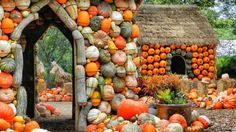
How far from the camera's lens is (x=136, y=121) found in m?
11.7

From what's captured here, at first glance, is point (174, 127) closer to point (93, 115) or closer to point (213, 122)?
point (93, 115)

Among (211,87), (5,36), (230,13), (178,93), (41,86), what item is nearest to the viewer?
(5,36)

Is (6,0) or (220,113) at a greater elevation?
(6,0)

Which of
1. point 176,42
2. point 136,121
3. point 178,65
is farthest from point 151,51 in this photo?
point 136,121

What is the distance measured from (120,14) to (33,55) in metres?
3.95

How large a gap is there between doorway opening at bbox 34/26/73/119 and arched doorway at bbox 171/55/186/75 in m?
4.40

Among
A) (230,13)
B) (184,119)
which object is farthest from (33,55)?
(230,13)

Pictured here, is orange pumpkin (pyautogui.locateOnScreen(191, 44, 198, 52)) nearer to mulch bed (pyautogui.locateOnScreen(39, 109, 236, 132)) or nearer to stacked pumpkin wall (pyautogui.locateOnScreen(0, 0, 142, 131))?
mulch bed (pyautogui.locateOnScreen(39, 109, 236, 132))

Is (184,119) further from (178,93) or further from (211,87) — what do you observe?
(211,87)

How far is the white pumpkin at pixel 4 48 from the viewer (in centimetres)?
1137

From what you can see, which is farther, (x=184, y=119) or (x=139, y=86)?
(x=139, y=86)

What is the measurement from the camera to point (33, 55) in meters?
15.8

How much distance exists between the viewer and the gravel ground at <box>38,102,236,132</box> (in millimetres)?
12773

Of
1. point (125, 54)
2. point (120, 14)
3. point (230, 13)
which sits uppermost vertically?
point (230, 13)
